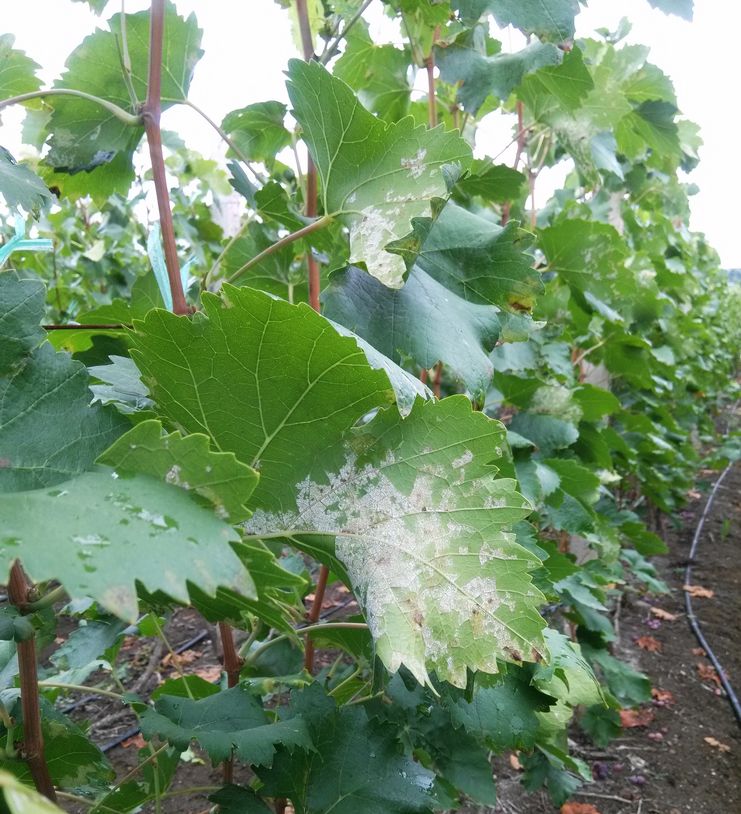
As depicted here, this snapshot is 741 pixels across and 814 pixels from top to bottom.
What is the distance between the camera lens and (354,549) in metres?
0.71

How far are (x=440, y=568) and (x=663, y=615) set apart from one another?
415 centimetres

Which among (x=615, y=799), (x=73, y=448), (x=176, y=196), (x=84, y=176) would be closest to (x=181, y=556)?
(x=73, y=448)

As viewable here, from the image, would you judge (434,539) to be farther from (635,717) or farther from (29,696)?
(635,717)

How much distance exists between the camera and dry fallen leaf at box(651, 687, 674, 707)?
11.2 feet

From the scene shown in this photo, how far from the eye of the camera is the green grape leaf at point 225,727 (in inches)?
33.3

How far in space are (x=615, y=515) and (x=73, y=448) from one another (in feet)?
9.99

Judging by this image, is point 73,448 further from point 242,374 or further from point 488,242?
point 488,242

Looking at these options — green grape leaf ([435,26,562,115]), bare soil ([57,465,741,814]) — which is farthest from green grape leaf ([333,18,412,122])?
bare soil ([57,465,741,814])

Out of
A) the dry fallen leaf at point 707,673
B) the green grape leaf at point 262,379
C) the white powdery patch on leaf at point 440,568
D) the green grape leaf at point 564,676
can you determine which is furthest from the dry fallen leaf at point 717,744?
the green grape leaf at point 262,379

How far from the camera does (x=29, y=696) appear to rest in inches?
29.3

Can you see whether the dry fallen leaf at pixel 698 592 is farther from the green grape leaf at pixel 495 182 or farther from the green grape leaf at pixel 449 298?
the green grape leaf at pixel 449 298

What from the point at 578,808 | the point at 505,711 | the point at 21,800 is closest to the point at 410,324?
the point at 505,711

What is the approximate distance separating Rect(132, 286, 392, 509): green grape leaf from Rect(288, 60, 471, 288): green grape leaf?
0.70ft

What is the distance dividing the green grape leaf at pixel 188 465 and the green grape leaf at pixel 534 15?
0.79 metres
